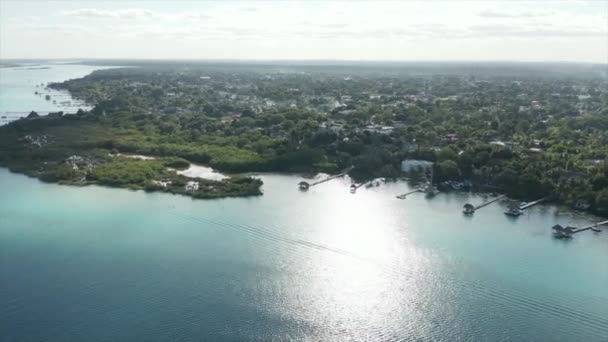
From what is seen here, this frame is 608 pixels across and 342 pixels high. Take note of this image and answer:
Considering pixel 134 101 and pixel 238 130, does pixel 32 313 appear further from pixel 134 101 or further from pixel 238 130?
pixel 134 101

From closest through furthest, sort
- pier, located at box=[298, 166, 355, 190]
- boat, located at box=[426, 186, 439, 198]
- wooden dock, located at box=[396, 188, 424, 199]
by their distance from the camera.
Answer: wooden dock, located at box=[396, 188, 424, 199] < boat, located at box=[426, 186, 439, 198] < pier, located at box=[298, 166, 355, 190]

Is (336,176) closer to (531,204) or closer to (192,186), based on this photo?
(192,186)

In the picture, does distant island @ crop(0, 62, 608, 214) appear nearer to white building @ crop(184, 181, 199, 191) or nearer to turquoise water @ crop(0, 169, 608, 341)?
white building @ crop(184, 181, 199, 191)

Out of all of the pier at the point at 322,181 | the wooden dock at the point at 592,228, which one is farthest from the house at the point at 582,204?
the pier at the point at 322,181

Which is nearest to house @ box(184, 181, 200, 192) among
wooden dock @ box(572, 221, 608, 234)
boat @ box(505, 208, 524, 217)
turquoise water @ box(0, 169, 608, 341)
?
turquoise water @ box(0, 169, 608, 341)

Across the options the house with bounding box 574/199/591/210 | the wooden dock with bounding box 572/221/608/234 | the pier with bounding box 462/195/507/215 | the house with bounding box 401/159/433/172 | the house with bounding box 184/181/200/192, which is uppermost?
the house with bounding box 401/159/433/172

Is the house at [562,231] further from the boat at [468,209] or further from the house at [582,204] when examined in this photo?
the boat at [468,209]
